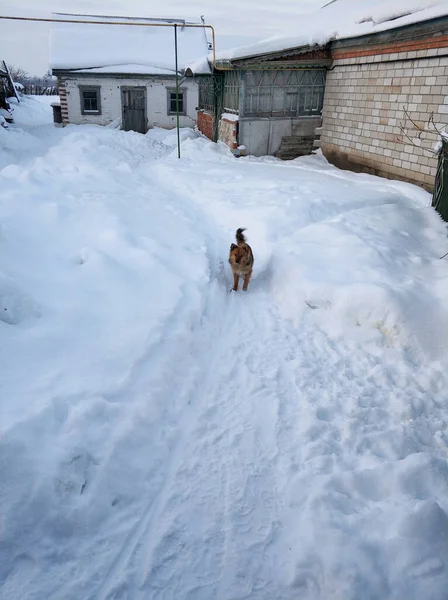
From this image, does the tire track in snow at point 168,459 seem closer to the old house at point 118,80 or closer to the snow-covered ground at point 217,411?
the snow-covered ground at point 217,411

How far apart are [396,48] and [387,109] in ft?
4.97

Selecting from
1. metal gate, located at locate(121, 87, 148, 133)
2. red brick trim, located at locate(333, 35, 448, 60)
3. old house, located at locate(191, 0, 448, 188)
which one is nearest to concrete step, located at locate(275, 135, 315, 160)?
old house, located at locate(191, 0, 448, 188)

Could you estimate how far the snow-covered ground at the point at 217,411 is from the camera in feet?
8.54

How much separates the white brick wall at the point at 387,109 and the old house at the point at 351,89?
3cm

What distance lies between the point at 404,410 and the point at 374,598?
1.87 m

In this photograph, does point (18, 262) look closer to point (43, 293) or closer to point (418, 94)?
point (43, 293)

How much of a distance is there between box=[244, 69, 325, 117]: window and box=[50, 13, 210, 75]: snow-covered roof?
872 cm

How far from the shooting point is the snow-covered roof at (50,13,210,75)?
20.9 m

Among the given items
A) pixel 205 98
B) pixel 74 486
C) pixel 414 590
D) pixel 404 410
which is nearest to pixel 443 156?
pixel 404 410

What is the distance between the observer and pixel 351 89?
13.4 metres

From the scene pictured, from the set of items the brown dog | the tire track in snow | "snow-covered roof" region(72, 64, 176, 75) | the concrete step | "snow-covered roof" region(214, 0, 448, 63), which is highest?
"snow-covered roof" region(214, 0, 448, 63)

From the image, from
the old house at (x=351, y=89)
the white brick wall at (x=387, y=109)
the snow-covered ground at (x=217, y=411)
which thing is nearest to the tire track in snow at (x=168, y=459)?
the snow-covered ground at (x=217, y=411)

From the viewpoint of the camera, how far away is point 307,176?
40.0 feet

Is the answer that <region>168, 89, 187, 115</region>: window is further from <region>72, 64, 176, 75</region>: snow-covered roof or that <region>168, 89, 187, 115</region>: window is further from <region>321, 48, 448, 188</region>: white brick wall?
<region>321, 48, 448, 188</region>: white brick wall
